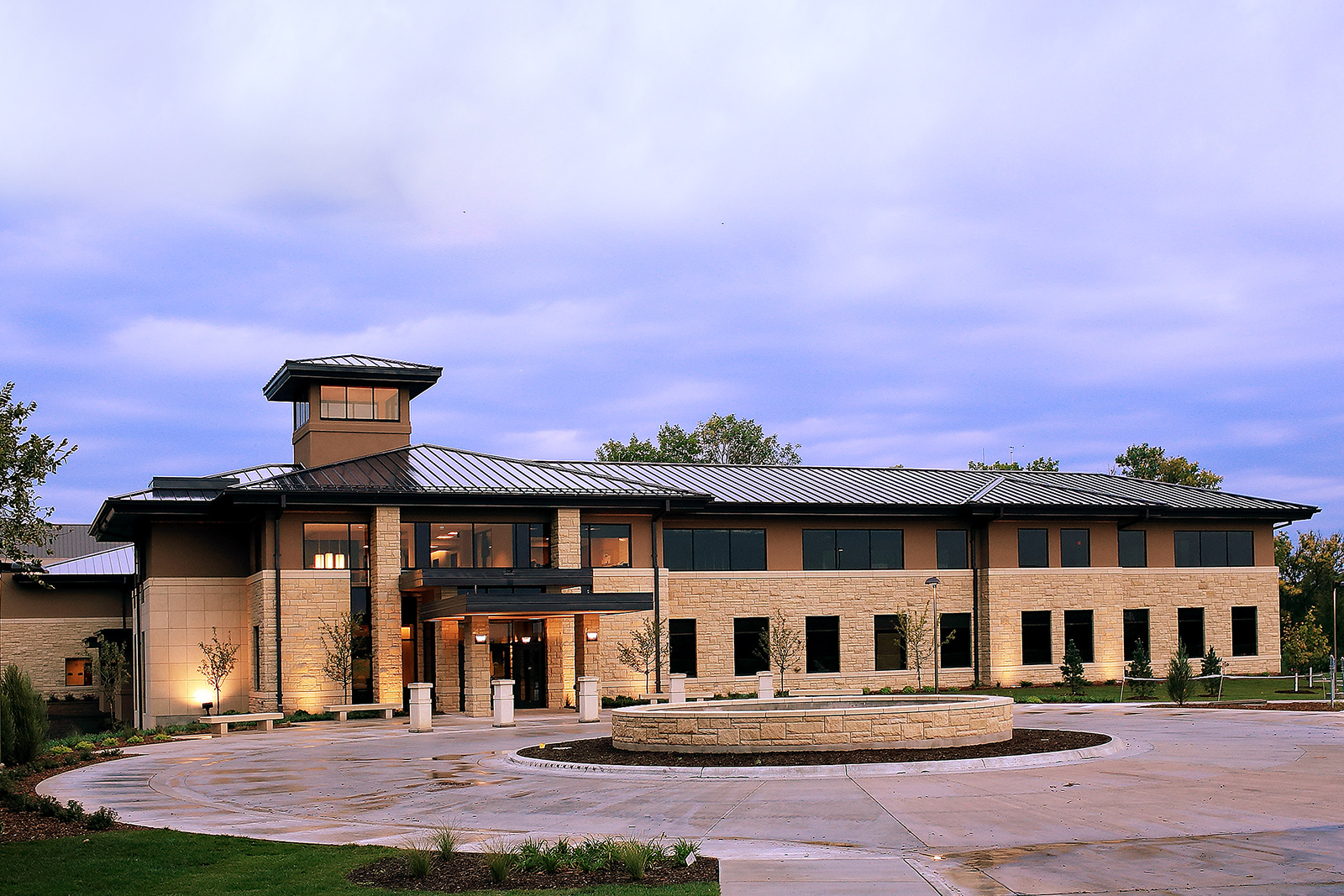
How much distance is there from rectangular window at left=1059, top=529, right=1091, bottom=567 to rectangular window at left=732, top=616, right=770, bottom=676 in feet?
38.0

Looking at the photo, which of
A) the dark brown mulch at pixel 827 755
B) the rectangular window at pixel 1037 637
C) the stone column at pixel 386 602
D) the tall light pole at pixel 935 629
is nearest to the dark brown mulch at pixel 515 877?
the dark brown mulch at pixel 827 755

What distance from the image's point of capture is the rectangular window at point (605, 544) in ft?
130

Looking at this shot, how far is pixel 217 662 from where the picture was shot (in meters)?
38.1

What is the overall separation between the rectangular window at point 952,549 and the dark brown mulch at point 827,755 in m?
22.5

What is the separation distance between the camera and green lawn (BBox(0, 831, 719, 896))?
10.9 m

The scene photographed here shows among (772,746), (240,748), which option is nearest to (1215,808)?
(772,746)

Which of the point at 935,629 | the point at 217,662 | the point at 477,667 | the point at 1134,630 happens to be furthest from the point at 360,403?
the point at 1134,630

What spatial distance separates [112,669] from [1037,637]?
110 ft

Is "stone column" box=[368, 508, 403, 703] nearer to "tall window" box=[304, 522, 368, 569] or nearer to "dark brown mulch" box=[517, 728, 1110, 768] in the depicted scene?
"tall window" box=[304, 522, 368, 569]

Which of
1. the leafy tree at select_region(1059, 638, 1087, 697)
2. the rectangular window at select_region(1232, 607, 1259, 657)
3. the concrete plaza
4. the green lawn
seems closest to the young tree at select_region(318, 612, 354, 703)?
the concrete plaza

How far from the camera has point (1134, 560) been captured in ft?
151

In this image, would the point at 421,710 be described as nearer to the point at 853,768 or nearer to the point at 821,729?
the point at 821,729

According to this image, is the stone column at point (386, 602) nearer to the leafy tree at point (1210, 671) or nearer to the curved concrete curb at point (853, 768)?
the curved concrete curb at point (853, 768)

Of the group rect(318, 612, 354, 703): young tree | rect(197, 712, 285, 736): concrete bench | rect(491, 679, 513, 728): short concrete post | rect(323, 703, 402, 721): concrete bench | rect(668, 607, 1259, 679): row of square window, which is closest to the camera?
rect(491, 679, 513, 728): short concrete post
